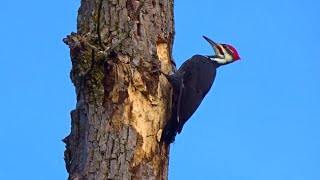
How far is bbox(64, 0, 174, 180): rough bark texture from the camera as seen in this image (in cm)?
312

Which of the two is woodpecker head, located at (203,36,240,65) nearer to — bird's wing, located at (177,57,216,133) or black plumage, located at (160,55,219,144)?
black plumage, located at (160,55,219,144)

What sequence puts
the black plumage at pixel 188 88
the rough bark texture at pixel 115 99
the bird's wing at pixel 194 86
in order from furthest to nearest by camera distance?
the bird's wing at pixel 194 86 < the black plumage at pixel 188 88 < the rough bark texture at pixel 115 99

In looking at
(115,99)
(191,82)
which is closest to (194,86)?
(191,82)

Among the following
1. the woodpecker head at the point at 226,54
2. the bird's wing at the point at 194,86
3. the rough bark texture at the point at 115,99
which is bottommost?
the rough bark texture at the point at 115,99

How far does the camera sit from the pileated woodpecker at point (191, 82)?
374 centimetres

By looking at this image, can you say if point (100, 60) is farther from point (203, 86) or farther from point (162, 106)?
point (203, 86)

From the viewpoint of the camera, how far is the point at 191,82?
15.0ft

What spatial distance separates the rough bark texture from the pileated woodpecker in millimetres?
91

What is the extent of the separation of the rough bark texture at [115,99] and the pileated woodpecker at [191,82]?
0.30 feet

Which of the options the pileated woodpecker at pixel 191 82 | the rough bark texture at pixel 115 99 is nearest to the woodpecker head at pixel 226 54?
the pileated woodpecker at pixel 191 82

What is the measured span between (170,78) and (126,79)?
645mm

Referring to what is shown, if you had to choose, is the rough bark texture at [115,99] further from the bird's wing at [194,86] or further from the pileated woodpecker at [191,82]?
the bird's wing at [194,86]

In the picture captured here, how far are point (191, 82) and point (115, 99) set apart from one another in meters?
Answer: 1.37

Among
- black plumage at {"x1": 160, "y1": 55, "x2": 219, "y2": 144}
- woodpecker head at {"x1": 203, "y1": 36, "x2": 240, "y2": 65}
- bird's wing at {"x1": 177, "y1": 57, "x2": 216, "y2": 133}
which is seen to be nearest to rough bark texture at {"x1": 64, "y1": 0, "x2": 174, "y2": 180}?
black plumage at {"x1": 160, "y1": 55, "x2": 219, "y2": 144}
